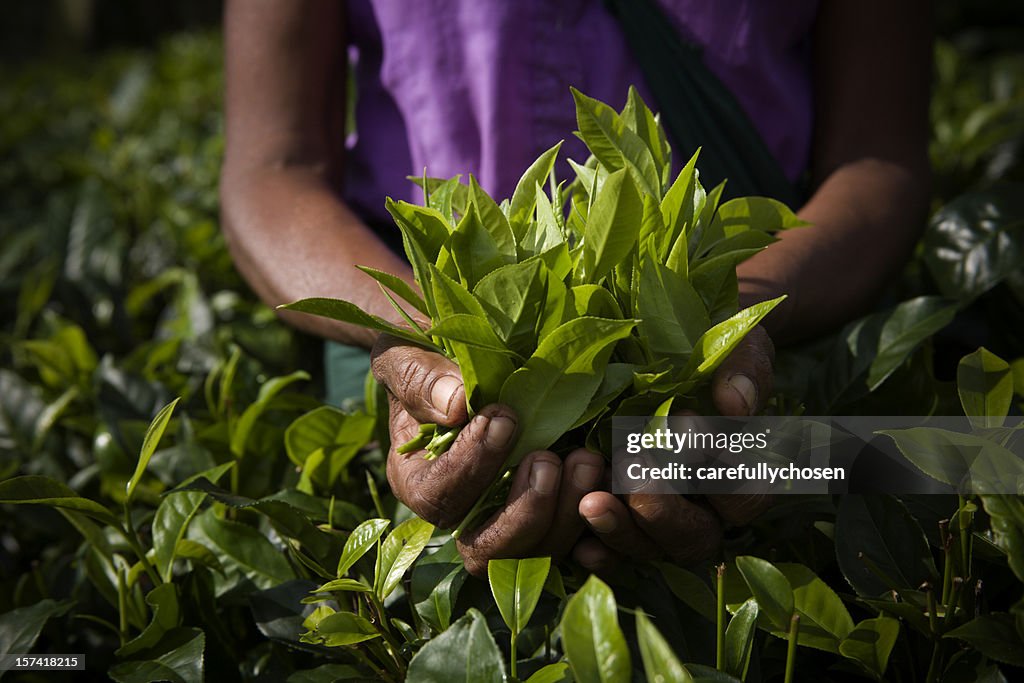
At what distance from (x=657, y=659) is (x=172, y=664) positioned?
1.95 ft

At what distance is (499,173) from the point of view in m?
1.54

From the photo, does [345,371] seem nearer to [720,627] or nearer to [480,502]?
[480,502]

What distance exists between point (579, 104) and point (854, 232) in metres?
0.66

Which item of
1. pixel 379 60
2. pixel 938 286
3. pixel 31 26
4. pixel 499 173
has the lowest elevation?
pixel 31 26

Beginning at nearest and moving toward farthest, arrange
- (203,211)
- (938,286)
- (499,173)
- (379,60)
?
(938,286) < (499,173) < (379,60) < (203,211)

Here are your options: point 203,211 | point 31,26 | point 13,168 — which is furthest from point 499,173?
point 31,26

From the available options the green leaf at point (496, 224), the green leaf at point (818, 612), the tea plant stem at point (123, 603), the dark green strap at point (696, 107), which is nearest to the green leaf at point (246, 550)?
the tea plant stem at point (123, 603)

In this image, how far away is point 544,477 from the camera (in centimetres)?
90

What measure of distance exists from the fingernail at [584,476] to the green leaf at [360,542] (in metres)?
0.24

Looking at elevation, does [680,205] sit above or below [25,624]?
above

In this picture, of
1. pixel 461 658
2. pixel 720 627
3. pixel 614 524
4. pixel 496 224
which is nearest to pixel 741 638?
pixel 720 627

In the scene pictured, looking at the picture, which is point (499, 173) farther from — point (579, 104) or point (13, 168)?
point (13, 168)

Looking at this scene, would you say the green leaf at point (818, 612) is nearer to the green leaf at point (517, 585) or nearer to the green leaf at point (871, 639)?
the green leaf at point (871, 639)

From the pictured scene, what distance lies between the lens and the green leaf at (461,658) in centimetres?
86
